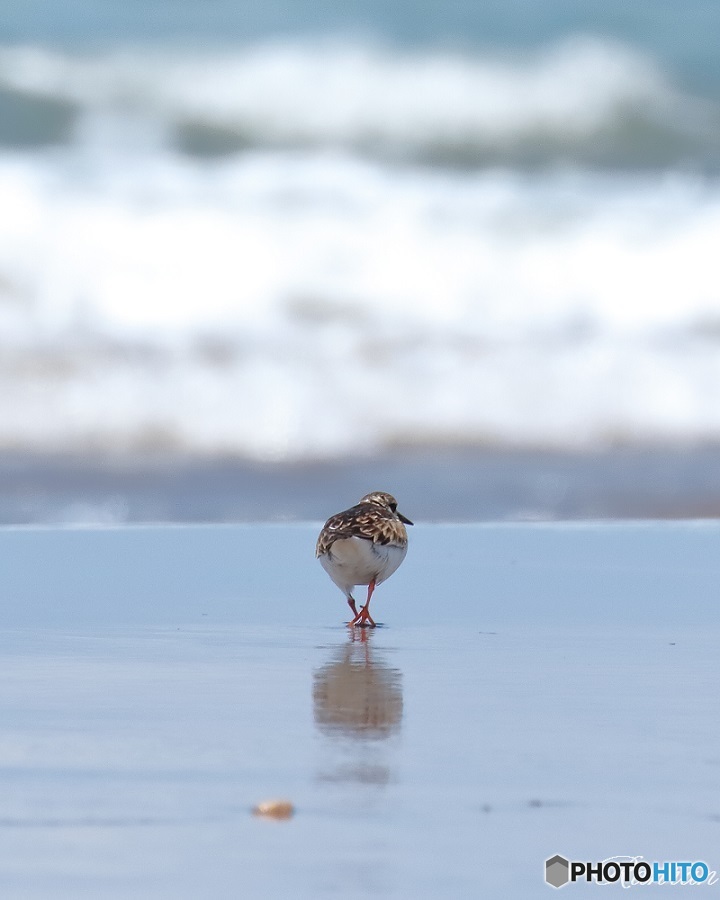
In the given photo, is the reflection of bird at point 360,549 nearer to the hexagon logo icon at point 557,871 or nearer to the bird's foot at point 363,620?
the bird's foot at point 363,620

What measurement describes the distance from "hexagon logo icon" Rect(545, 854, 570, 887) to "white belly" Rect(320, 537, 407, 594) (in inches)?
150

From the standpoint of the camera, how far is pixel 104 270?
1645 cm

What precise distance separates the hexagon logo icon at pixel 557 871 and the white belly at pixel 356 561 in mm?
3805

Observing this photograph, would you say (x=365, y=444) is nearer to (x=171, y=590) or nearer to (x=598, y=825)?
(x=171, y=590)

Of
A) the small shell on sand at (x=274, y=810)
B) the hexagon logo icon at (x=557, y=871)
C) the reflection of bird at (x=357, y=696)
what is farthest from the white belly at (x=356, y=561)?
the hexagon logo icon at (x=557, y=871)

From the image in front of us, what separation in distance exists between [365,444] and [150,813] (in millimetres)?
10523

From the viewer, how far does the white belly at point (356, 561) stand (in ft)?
23.3

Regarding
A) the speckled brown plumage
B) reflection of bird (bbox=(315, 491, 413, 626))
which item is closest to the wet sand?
reflection of bird (bbox=(315, 491, 413, 626))

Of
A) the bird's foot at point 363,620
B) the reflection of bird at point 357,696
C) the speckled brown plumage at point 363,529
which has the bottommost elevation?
the reflection of bird at point 357,696

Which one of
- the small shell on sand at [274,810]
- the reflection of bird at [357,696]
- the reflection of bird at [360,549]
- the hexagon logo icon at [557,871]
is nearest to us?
the hexagon logo icon at [557,871]

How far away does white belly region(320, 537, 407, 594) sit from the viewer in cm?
709

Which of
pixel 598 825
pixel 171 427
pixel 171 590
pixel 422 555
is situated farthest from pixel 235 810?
pixel 171 427

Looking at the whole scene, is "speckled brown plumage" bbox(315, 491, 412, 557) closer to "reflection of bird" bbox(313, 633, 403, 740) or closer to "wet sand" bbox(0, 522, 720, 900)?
"wet sand" bbox(0, 522, 720, 900)

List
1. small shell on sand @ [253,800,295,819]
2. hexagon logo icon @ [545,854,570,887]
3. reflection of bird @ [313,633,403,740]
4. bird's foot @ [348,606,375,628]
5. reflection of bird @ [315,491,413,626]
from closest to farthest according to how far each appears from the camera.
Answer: hexagon logo icon @ [545,854,570,887]
small shell on sand @ [253,800,295,819]
reflection of bird @ [313,633,403,740]
bird's foot @ [348,606,375,628]
reflection of bird @ [315,491,413,626]
